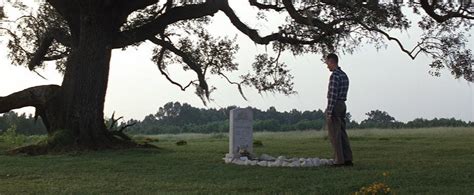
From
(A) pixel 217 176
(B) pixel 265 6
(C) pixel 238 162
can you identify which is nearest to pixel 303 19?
(B) pixel 265 6

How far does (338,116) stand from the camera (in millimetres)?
10477

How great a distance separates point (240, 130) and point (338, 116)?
9.03ft

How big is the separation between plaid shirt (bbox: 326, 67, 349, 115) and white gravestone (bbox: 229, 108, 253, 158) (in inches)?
100

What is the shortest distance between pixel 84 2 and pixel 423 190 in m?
10.7

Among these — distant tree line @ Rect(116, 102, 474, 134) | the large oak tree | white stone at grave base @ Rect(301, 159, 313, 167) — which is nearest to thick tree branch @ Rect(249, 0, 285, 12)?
the large oak tree

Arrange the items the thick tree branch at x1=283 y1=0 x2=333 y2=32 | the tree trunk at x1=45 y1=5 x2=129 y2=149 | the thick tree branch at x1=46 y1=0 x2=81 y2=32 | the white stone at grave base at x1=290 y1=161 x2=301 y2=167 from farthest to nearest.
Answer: the thick tree branch at x1=46 y1=0 x2=81 y2=32 < the tree trunk at x1=45 y1=5 x2=129 y2=149 < the thick tree branch at x1=283 y1=0 x2=333 y2=32 < the white stone at grave base at x1=290 y1=161 x2=301 y2=167

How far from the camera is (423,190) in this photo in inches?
294

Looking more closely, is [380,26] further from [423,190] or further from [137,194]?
[137,194]

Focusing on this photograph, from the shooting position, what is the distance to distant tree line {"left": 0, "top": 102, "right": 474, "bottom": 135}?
1726 inches

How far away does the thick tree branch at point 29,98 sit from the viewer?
1611cm

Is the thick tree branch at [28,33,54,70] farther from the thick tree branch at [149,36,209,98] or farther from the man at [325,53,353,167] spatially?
the man at [325,53,353,167]

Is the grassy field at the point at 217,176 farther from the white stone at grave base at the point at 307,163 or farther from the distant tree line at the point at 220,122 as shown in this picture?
the distant tree line at the point at 220,122

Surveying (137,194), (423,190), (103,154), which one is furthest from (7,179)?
(423,190)

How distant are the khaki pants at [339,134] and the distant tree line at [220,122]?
29.1m
